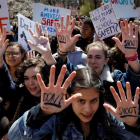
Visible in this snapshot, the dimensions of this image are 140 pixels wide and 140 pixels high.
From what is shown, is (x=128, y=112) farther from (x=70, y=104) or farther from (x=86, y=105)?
(x=70, y=104)

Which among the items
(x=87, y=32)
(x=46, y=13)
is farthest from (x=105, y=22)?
(x=46, y=13)

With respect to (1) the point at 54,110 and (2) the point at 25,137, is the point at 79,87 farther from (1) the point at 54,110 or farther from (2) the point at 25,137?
(2) the point at 25,137

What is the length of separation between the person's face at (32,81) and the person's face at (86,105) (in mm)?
777

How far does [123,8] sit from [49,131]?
3989mm

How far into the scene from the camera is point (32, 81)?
2.32 meters

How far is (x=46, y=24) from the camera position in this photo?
4250mm

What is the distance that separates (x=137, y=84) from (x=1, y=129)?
4.45 ft

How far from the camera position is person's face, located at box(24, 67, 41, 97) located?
2241mm

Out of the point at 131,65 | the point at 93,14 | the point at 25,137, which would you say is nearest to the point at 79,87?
the point at 25,137

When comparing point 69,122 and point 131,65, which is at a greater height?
point 131,65

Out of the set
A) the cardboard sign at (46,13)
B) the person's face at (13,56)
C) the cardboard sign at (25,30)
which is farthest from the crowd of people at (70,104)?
the cardboard sign at (46,13)

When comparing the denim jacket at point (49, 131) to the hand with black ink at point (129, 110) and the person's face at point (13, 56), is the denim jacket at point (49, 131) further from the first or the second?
the person's face at point (13, 56)

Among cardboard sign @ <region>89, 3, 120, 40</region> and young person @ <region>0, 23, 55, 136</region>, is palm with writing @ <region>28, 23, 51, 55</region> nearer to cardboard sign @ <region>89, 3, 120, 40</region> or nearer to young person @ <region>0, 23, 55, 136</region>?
young person @ <region>0, 23, 55, 136</region>

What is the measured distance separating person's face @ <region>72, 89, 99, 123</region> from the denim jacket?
0.11 meters
